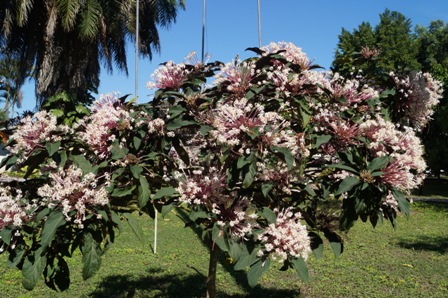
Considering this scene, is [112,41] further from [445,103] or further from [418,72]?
[418,72]

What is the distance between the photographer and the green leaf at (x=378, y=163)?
2.01m

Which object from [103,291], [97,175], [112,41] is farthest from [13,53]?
[97,175]

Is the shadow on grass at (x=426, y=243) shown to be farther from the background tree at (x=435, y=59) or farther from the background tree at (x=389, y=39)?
the background tree at (x=389, y=39)

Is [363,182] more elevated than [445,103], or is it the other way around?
[445,103]

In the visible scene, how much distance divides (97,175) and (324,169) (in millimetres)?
1222

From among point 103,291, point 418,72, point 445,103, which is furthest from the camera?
point 445,103

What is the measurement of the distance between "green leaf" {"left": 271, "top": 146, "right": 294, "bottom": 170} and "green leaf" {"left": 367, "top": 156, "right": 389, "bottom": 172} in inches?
14.5

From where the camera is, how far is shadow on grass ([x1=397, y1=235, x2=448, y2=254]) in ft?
25.6

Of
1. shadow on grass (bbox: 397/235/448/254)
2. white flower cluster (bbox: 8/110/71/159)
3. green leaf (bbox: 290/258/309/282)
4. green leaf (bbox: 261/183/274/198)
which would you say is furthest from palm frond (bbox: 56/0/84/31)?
green leaf (bbox: 290/258/309/282)

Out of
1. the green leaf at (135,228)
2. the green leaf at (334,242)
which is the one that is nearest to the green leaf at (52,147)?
the green leaf at (135,228)

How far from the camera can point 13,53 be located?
54.2 ft

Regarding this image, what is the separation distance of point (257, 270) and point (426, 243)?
280 inches

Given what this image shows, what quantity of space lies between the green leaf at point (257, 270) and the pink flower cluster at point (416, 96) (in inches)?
52.4

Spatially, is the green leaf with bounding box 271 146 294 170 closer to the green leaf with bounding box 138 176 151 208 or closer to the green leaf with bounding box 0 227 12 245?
the green leaf with bounding box 138 176 151 208
